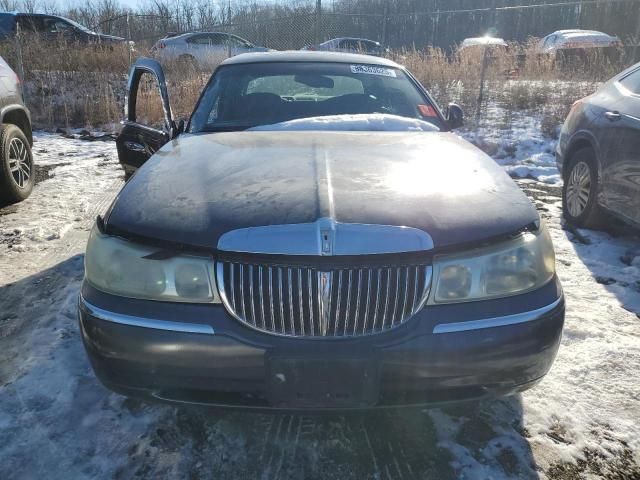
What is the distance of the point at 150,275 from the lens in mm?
1751

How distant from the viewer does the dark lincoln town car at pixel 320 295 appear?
1.64 meters

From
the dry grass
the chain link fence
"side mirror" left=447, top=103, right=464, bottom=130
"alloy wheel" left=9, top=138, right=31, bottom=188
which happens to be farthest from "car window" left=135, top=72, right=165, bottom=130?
"side mirror" left=447, top=103, right=464, bottom=130

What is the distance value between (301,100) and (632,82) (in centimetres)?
288

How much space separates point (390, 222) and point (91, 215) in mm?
3907

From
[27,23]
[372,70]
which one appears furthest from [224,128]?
[27,23]

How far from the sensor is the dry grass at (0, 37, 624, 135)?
32.1 ft

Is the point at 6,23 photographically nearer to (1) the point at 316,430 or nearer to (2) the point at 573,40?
(2) the point at 573,40

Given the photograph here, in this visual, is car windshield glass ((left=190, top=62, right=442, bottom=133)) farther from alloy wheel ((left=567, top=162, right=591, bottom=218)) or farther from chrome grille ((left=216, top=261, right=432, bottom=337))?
alloy wheel ((left=567, top=162, right=591, bottom=218))

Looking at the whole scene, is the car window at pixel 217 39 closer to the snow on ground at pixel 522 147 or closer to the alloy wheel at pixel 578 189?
the snow on ground at pixel 522 147

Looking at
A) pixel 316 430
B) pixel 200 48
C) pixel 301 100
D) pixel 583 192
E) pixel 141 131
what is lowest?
pixel 316 430

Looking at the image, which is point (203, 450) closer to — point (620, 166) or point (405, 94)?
point (405, 94)

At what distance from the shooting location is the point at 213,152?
2518 millimetres

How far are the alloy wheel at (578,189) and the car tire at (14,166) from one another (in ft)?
17.4

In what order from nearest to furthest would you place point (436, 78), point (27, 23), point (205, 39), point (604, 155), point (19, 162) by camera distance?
1. point (604, 155)
2. point (19, 162)
3. point (436, 78)
4. point (27, 23)
5. point (205, 39)
